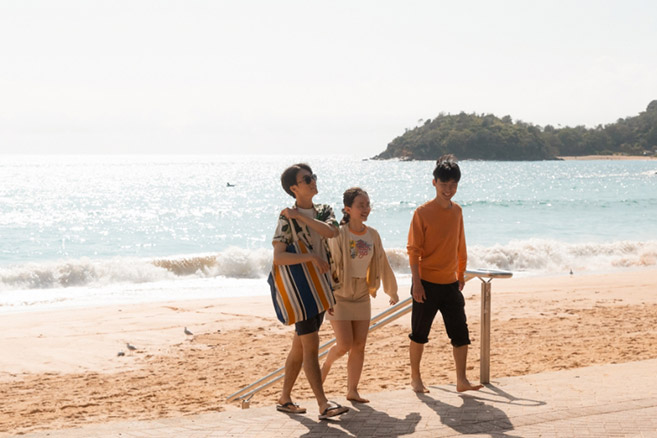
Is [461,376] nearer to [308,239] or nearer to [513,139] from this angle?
[308,239]

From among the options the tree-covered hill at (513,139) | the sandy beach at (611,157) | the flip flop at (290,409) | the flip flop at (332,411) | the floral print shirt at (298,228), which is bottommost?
Result: the flip flop at (290,409)

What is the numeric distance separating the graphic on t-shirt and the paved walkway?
90cm

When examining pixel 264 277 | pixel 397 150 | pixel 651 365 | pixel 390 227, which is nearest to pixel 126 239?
pixel 390 227

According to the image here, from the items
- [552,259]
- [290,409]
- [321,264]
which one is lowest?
[552,259]

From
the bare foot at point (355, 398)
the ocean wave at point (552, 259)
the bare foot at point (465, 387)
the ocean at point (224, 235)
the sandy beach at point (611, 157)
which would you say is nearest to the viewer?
the bare foot at point (355, 398)

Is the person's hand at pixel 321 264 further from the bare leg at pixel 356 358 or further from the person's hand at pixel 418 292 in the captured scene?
the person's hand at pixel 418 292

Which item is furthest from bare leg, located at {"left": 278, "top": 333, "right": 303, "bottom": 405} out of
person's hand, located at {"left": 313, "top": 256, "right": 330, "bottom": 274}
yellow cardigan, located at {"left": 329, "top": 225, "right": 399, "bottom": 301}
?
person's hand, located at {"left": 313, "top": 256, "right": 330, "bottom": 274}

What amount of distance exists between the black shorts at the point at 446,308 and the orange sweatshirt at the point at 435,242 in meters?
0.05

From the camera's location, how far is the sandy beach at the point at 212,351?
6.53 metres

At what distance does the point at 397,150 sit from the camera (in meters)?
159

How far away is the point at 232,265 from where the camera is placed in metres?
19.6

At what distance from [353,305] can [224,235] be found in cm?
3265

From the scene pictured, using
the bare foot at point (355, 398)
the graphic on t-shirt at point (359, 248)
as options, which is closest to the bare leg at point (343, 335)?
the bare foot at point (355, 398)

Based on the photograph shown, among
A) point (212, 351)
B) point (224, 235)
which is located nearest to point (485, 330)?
point (212, 351)
